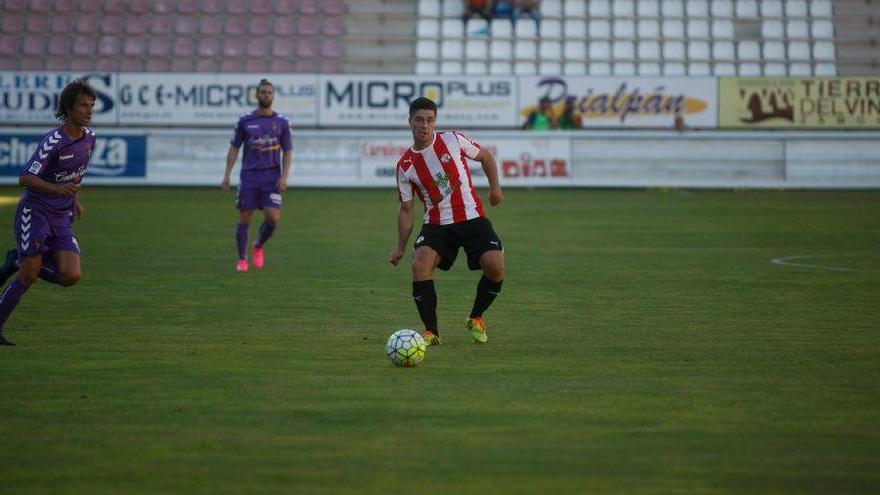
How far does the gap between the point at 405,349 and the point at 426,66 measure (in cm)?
2967

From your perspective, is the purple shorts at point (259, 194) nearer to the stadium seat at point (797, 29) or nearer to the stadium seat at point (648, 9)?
the stadium seat at point (648, 9)

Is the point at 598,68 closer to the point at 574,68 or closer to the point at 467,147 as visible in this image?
the point at 574,68

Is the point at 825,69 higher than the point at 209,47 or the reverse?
the reverse

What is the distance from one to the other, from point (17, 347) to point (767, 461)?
5.68 metres

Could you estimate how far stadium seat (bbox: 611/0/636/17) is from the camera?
38.8 meters

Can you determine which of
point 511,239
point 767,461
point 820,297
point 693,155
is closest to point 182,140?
point 693,155

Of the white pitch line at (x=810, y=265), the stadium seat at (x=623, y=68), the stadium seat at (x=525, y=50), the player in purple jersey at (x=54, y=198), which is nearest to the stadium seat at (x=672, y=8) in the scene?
the stadium seat at (x=623, y=68)

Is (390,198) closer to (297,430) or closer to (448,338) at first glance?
(448,338)

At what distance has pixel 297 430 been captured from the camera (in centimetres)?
677

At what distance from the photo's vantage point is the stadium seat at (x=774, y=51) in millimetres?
37812

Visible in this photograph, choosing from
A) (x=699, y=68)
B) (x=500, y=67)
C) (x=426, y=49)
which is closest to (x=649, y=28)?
(x=699, y=68)

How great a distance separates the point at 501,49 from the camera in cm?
3784

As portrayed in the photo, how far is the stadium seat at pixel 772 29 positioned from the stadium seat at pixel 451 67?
341 inches

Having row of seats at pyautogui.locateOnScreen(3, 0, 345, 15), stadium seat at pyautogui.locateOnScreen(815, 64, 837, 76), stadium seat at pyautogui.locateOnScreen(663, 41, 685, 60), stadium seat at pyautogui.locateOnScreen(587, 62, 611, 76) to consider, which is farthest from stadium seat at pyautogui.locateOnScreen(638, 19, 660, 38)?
row of seats at pyautogui.locateOnScreen(3, 0, 345, 15)
